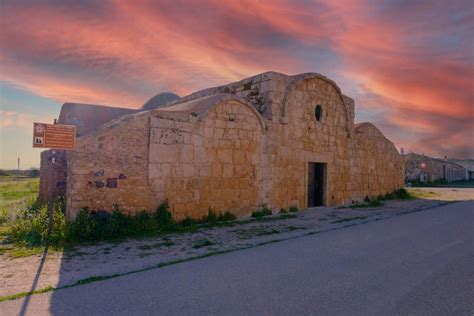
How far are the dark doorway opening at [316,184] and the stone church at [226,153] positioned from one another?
4 cm

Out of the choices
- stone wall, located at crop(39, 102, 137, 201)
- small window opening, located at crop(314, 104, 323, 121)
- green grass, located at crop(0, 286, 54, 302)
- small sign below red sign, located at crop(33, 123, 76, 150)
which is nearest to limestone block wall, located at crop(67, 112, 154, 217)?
small sign below red sign, located at crop(33, 123, 76, 150)

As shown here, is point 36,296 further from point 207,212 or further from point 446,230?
point 446,230

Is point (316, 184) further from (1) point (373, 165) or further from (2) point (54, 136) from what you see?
(2) point (54, 136)

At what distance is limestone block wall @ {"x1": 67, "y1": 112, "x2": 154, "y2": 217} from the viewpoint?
6906 mm

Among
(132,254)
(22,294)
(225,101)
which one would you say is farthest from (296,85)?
(22,294)

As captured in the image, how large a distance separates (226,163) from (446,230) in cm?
537

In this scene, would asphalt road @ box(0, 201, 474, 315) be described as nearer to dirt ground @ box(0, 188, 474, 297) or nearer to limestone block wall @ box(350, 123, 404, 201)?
dirt ground @ box(0, 188, 474, 297)

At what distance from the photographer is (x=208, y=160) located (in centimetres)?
914

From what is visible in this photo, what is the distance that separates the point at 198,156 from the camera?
8.91m

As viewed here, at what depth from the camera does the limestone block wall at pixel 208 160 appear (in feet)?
26.7

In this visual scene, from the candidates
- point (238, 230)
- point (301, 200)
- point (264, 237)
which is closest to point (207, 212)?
point (238, 230)

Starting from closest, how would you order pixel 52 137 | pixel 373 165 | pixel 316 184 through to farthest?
pixel 52 137 < pixel 316 184 < pixel 373 165

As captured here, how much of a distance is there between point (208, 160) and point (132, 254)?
12.9 feet

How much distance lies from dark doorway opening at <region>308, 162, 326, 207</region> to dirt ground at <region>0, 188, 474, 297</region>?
13.2 feet
